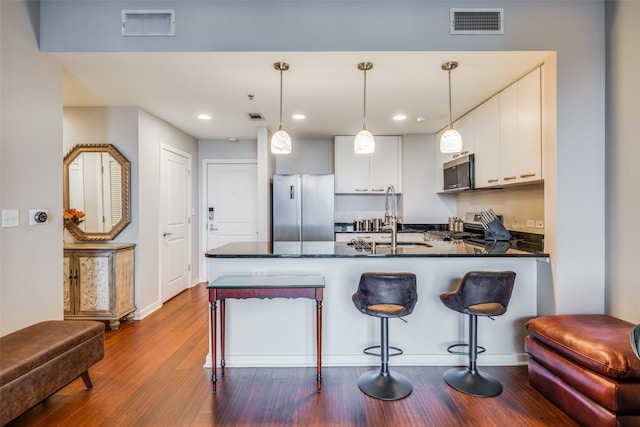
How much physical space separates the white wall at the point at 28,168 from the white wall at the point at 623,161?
4.10 meters

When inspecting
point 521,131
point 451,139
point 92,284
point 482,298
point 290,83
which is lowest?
point 92,284

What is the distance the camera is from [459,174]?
159 inches

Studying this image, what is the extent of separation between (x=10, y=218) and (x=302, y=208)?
3070mm

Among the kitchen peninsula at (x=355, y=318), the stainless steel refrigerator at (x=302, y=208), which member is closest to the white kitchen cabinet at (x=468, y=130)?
the kitchen peninsula at (x=355, y=318)

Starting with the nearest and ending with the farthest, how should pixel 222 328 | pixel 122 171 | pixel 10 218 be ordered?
1. pixel 10 218
2. pixel 222 328
3. pixel 122 171

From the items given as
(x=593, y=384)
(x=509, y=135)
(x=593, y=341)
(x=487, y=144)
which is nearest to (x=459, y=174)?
(x=487, y=144)

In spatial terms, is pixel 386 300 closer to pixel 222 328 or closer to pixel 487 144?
pixel 222 328

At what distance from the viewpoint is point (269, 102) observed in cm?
347

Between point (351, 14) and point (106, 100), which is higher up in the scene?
point (351, 14)

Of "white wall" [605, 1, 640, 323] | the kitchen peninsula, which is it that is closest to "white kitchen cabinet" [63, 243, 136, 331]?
the kitchen peninsula

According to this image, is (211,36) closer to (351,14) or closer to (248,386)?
(351,14)

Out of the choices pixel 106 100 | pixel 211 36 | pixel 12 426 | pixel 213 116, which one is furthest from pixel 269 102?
pixel 12 426

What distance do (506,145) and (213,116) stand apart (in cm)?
322

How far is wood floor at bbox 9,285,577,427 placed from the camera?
188cm
